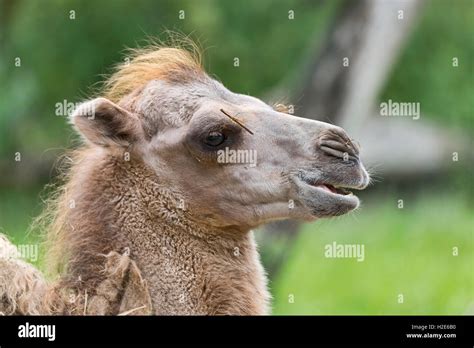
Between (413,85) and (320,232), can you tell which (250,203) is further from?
(413,85)

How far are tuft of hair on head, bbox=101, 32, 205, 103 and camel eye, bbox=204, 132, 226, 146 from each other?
530 millimetres

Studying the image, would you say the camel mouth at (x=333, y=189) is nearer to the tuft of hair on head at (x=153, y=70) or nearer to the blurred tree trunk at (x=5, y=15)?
the tuft of hair on head at (x=153, y=70)

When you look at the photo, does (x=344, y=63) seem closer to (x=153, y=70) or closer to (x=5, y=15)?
(x=153, y=70)

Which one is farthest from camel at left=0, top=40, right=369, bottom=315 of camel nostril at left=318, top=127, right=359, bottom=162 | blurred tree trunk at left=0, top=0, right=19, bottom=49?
blurred tree trunk at left=0, top=0, right=19, bottom=49

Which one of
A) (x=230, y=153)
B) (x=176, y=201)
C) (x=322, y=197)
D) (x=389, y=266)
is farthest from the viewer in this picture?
(x=389, y=266)

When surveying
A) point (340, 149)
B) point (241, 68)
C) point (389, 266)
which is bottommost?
point (340, 149)

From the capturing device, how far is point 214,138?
7.75m

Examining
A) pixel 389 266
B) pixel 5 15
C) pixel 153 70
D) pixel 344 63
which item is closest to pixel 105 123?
pixel 153 70

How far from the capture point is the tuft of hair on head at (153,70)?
320 inches

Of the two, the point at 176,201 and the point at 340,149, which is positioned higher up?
the point at 340,149

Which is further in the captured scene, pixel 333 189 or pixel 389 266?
pixel 389 266

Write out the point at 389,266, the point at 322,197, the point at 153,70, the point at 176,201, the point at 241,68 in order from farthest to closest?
the point at 241,68
the point at 389,266
the point at 153,70
the point at 176,201
the point at 322,197

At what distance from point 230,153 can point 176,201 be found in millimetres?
471
